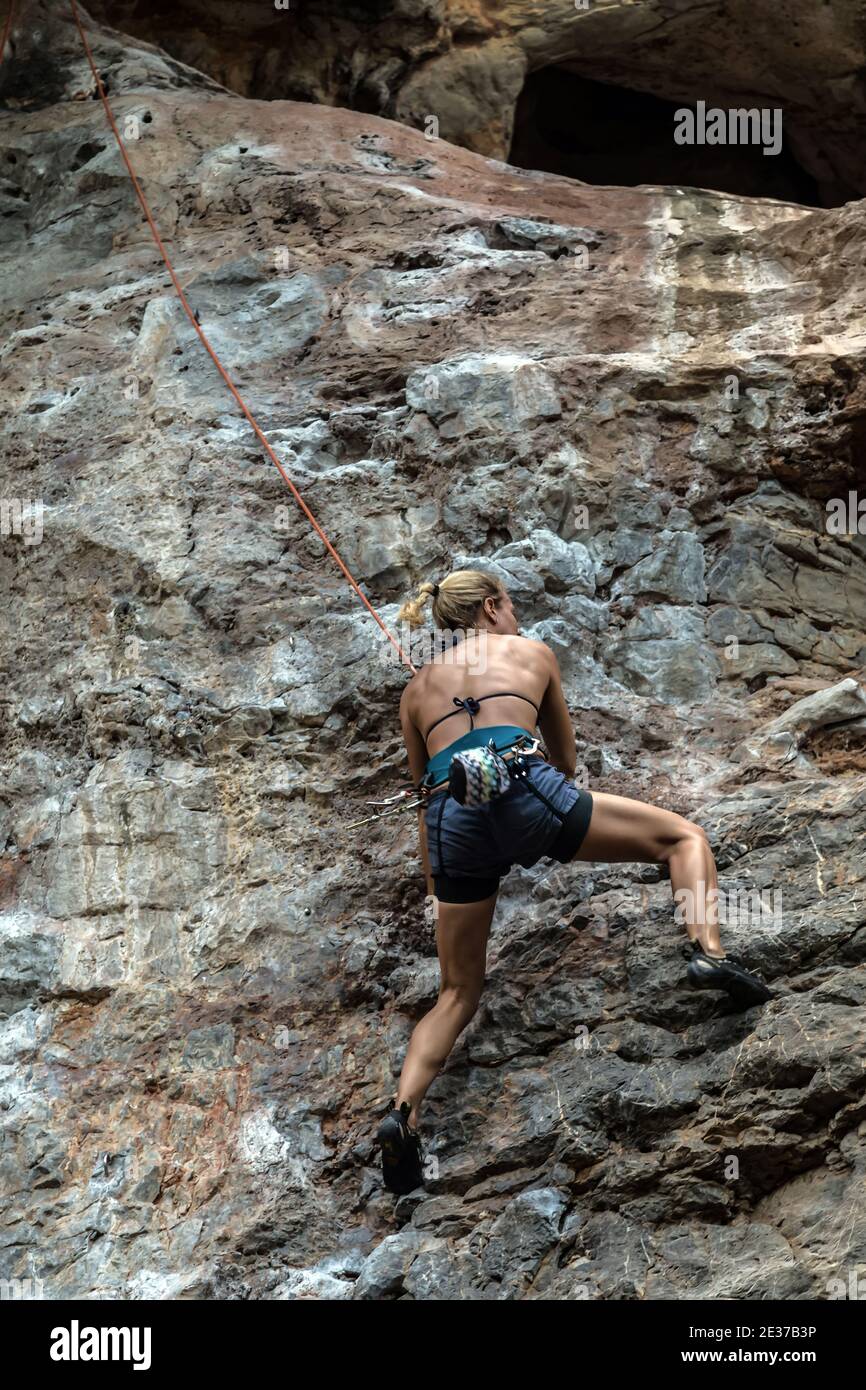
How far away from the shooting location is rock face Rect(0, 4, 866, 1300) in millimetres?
4711

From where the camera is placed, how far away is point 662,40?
11008 mm

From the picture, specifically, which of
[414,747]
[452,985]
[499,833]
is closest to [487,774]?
[499,833]

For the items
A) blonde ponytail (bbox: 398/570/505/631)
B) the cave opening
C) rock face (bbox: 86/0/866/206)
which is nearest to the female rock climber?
blonde ponytail (bbox: 398/570/505/631)

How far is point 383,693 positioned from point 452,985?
68.1 inches

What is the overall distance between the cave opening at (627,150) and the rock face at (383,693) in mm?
3165

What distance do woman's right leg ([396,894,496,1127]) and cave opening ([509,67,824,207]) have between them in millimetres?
8737

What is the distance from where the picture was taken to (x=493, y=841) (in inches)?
193

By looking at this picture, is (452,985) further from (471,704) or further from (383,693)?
(383,693)

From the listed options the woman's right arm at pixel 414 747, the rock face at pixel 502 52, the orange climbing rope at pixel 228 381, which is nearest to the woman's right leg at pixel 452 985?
the woman's right arm at pixel 414 747

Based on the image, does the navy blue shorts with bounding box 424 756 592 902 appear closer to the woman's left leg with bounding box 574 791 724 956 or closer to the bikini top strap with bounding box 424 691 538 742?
the woman's left leg with bounding box 574 791 724 956

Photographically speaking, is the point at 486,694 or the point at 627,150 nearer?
the point at 486,694

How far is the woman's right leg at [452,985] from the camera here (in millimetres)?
4918

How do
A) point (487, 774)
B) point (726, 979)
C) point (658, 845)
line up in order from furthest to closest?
1. point (658, 845)
2. point (487, 774)
3. point (726, 979)

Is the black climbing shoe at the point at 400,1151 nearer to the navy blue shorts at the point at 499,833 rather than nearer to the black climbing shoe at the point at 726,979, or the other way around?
the navy blue shorts at the point at 499,833
